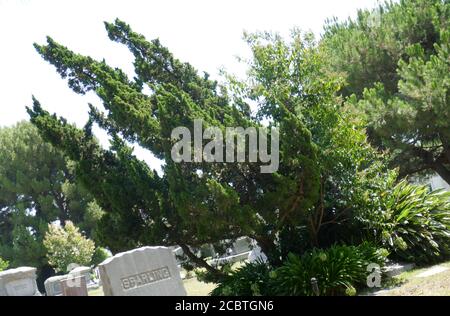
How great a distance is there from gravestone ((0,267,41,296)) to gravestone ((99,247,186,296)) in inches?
250

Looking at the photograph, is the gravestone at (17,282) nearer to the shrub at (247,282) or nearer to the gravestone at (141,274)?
the shrub at (247,282)

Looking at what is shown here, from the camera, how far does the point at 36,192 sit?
1174 inches

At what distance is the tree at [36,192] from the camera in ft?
Answer: 95.8

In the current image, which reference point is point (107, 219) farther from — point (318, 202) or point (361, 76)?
point (361, 76)

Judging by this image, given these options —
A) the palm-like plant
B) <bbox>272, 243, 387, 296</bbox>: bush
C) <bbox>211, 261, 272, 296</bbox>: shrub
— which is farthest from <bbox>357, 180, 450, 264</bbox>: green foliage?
<bbox>211, 261, 272, 296</bbox>: shrub

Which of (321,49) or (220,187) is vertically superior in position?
(321,49)

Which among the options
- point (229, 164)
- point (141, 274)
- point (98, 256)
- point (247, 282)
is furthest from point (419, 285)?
point (98, 256)

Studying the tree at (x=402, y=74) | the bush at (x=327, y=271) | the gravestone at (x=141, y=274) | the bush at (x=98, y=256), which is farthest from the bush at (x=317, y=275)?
the bush at (x=98, y=256)

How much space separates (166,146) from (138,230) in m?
2.04

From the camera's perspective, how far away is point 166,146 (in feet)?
35.6

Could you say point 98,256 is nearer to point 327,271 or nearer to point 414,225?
point 414,225
